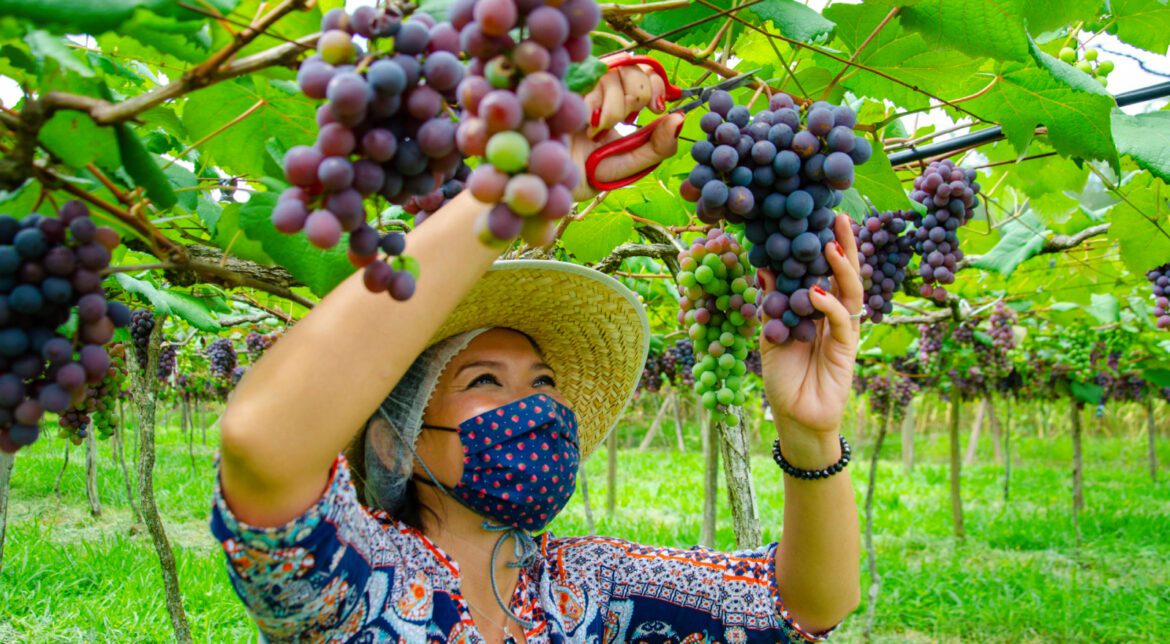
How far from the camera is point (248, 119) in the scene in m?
1.23

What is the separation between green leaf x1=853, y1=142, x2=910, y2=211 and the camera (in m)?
1.79

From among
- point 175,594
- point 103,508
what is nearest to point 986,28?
point 175,594

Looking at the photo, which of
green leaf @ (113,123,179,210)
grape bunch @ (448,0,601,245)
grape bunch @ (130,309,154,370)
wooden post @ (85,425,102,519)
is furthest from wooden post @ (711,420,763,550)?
wooden post @ (85,425,102,519)

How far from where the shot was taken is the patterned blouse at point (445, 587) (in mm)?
1132

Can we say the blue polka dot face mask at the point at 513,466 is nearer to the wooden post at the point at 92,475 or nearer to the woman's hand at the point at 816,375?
the woman's hand at the point at 816,375

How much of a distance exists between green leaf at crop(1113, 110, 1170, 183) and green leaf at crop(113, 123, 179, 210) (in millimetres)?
1728

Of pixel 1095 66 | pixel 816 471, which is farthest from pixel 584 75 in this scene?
pixel 1095 66

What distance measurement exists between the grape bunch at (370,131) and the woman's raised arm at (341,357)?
23cm

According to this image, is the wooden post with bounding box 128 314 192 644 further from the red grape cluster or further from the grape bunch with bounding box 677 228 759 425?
the red grape cluster

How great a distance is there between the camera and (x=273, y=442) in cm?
97

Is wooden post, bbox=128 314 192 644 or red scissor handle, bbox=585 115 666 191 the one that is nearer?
red scissor handle, bbox=585 115 666 191

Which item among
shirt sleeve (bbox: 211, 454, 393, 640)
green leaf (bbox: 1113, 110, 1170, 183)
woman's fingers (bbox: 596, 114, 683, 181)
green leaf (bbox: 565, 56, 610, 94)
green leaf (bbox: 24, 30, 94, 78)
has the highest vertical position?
green leaf (bbox: 24, 30, 94, 78)

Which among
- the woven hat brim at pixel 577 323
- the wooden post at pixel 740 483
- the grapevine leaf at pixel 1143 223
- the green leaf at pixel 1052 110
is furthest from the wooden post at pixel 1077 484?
the green leaf at pixel 1052 110

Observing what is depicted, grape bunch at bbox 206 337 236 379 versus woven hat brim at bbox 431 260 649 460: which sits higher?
woven hat brim at bbox 431 260 649 460
